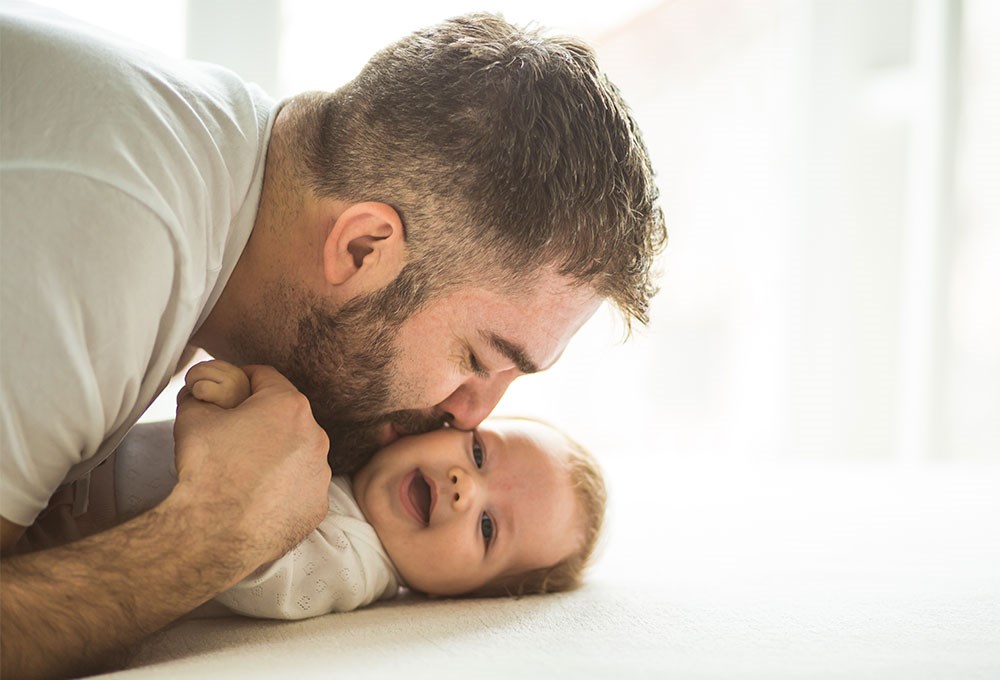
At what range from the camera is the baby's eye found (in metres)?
1.73

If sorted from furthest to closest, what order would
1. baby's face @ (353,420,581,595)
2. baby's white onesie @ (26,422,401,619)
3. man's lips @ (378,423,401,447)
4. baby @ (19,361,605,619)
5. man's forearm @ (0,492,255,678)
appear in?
man's lips @ (378,423,401,447) → baby's face @ (353,420,581,595) → baby @ (19,361,605,619) → baby's white onesie @ (26,422,401,619) → man's forearm @ (0,492,255,678)

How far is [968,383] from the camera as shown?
423 cm

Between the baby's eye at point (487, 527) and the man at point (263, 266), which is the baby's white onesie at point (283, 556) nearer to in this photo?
the man at point (263, 266)

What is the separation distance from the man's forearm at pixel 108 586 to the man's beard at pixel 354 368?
0.50 metres

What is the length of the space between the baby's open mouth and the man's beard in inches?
3.4

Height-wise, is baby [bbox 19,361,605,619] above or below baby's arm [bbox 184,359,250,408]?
below

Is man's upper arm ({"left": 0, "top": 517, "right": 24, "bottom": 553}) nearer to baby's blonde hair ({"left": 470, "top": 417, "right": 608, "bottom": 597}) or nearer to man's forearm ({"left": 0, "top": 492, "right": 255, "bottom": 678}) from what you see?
man's forearm ({"left": 0, "top": 492, "right": 255, "bottom": 678})

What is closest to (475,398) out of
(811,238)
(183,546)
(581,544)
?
(581,544)

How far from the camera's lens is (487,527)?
5.71ft

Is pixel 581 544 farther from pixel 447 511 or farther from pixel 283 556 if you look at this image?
pixel 283 556

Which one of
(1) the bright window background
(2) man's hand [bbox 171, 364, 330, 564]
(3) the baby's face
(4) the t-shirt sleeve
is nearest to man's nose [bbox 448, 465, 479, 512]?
(3) the baby's face

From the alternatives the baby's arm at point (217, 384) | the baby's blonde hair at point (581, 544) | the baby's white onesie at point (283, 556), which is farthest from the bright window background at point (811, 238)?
the baby's arm at point (217, 384)

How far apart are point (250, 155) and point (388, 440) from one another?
0.55m

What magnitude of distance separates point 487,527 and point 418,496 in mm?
129
